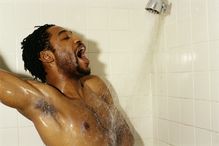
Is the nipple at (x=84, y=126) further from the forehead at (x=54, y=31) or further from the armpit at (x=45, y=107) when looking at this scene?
the forehead at (x=54, y=31)

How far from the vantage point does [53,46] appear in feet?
3.75

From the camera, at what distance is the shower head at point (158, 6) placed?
129 cm

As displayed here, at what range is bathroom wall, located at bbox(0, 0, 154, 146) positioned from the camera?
52.9 inches

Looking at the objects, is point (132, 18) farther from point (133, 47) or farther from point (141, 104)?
point (141, 104)

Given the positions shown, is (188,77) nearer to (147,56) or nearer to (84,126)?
(147,56)

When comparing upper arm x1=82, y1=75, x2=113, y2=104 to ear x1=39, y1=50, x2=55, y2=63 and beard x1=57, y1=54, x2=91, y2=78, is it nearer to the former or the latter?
beard x1=57, y1=54, x2=91, y2=78

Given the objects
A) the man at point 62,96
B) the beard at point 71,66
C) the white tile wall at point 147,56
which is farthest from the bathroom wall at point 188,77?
the beard at point 71,66

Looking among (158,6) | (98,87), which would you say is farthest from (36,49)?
(158,6)

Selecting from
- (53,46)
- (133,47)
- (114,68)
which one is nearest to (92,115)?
(53,46)

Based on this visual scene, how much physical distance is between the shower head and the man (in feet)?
1.18

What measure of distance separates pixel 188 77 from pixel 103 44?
0.46m

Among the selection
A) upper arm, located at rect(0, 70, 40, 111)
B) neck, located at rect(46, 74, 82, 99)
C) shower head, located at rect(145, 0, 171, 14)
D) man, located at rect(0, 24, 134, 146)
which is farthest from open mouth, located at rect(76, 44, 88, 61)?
shower head, located at rect(145, 0, 171, 14)

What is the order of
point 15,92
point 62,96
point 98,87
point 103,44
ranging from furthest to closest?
point 103,44 → point 98,87 → point 62,96 → point 15,92

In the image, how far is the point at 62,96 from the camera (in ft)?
3.67
